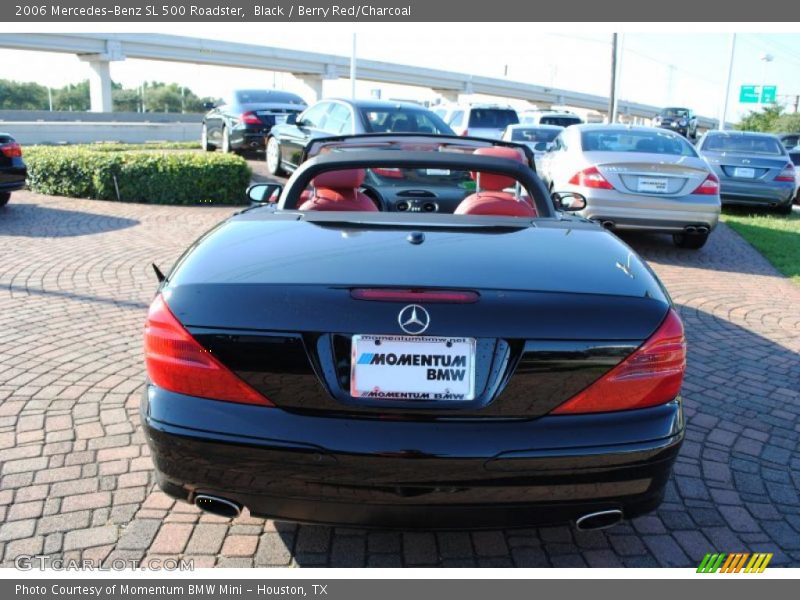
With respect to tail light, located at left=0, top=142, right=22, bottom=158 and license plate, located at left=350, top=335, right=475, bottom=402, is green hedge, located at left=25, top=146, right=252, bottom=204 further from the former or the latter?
license plate, located at left=350, top=335, right=475, bottom=402

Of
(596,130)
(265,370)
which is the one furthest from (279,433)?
(596,130)

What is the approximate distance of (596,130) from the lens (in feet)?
32.3

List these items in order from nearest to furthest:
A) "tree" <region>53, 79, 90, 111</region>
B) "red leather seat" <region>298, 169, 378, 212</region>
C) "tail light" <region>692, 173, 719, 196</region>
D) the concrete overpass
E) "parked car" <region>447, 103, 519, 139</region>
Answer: "red leather seat" <region>298, 169, 378, 212</region> < "tail light" <region>692, 173, 719, 196</region> < "parked car" <region>447, 103, 519, 139</region> < the concrete overpass < "tree" <region>53, 79, 90, 111</region>

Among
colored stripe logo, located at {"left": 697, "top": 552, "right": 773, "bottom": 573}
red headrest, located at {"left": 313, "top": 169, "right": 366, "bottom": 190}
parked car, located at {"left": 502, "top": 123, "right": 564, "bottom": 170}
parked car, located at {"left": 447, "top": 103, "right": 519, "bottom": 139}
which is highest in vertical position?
parked car, located at {"left": 447, "top": 103, "right": 519, "bottom": 139}

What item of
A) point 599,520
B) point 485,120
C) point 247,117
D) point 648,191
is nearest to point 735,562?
point 599,520

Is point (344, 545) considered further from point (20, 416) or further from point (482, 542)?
point (20, 416)

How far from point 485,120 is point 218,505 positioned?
19049 mm

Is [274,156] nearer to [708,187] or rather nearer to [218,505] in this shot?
[708,187]

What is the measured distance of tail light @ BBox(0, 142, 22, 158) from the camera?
1002 centimetres

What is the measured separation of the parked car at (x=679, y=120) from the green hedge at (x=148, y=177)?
37891mm

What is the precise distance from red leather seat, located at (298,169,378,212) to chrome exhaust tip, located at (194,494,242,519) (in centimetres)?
203

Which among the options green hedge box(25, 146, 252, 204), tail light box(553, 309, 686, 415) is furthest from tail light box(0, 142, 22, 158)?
tail light box(553, 309, 686, 415)

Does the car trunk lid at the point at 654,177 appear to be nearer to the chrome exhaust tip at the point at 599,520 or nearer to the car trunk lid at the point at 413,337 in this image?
the car trunk lid at the point at 413,337

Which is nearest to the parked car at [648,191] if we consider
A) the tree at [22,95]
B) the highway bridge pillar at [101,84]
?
the highway bridge pillar at [101,84]
